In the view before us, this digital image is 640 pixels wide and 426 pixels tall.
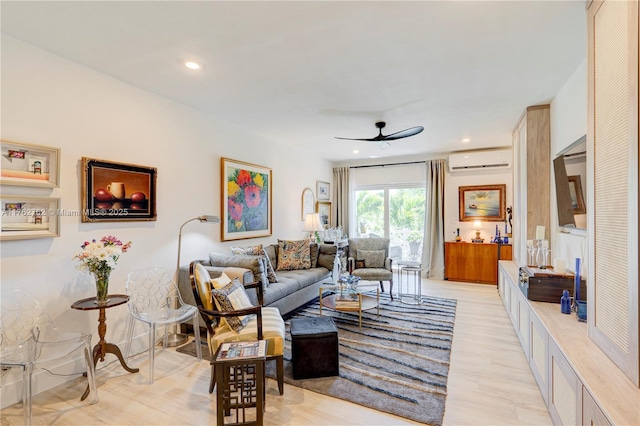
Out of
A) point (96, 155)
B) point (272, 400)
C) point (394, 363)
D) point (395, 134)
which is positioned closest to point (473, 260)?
point (395, 134)

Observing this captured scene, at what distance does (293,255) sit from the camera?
471cm

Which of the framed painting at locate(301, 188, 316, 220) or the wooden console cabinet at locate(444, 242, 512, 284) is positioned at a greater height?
the framed painting at locate(301, 188, 316, 220)

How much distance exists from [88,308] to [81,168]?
121 centimetres

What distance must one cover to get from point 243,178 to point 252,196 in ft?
1.09

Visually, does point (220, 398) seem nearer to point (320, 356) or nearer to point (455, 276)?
point (320, 356)

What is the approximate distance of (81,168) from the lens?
265cm

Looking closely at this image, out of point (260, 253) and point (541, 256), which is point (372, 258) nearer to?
point (260, 253)

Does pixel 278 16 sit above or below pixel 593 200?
above

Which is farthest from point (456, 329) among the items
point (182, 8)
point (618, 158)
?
point (182, 8)

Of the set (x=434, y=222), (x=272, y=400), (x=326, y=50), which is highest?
(x=326, y=50)

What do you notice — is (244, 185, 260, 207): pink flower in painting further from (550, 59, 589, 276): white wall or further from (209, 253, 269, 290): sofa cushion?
(550, 59, 589, 276): white wall

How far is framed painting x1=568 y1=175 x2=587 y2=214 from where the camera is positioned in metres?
2.42

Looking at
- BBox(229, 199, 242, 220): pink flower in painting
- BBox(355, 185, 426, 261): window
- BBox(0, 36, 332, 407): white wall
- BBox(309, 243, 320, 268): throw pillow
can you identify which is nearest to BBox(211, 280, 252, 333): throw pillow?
BBox(0, 36, 332, 407): white wall

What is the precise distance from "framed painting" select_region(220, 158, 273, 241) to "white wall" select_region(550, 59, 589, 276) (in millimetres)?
3871
